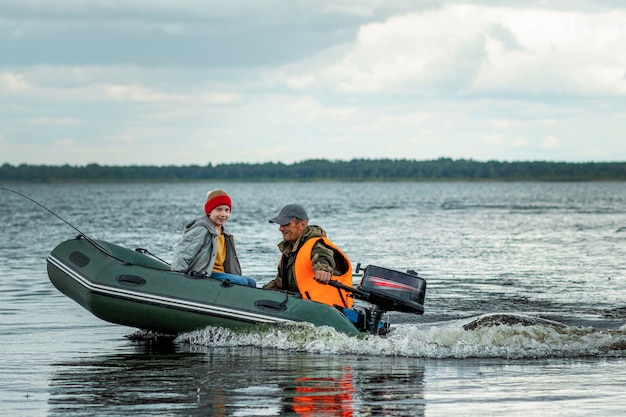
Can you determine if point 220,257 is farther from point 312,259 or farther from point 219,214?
point 312,259

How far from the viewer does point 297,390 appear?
814cm

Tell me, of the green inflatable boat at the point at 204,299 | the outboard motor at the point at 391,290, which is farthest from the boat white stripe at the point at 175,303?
the outboard motor at the point at 391,290

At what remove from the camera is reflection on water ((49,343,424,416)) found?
7426mm

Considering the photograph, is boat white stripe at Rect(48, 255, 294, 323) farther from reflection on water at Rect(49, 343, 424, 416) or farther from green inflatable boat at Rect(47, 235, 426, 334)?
reflection on water at Rect(49, 343, 424, 416)

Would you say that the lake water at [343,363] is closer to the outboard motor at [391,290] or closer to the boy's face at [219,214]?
the outboard motor at [391,290]

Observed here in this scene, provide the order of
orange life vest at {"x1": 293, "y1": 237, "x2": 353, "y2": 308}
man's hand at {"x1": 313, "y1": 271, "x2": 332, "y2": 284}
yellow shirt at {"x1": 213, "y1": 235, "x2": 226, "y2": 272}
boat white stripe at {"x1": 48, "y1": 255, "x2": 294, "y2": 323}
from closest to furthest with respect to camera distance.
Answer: man's hand at {"x1": 313, "y1": 271, "x2": 332, "y2": 284}
orange life vest at {"x1": 293, "y1": 237, "x2": 353, "y2": 308}
boat white stripe at {"x1": 48, "y1": 255, "x2": 294, "y2": 323}
yellow shirt at {"x1": 213, "y1": 235, "x2": 226, "y2": 272}

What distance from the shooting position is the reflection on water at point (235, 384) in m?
7.43

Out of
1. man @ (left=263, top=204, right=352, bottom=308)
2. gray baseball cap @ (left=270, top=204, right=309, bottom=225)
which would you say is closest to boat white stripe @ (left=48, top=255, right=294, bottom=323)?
man @ (left=263, top=204, right=352, bottom=308)

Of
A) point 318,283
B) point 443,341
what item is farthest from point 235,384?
point 443,341

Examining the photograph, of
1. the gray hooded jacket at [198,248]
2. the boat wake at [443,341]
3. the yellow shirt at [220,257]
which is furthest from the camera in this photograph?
the yellow shirt at [220,257]

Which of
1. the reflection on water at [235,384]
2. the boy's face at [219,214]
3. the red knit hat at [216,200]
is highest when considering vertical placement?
the red knit hat at [216,200]

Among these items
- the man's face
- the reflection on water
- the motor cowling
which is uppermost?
the man's face

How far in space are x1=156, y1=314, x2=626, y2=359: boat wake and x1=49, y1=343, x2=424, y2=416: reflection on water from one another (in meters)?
0.22

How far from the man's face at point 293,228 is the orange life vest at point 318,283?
17cm
